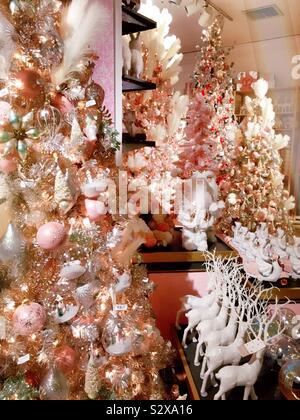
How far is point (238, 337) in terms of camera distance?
164 cm

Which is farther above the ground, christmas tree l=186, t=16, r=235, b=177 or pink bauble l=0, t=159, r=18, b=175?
christmas tree l=186, t=16, r=235, b=177

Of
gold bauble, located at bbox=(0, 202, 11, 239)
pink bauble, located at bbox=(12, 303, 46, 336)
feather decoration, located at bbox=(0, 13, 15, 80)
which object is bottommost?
pink bauble, located at bbox=(12, 303, 46, 336)

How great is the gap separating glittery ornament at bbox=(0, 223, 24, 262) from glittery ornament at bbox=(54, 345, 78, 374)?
0.39 meters

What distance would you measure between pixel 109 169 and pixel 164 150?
2468 mm

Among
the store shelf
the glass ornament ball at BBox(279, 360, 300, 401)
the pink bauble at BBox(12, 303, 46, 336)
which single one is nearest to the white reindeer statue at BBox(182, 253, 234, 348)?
the glass ornament ball at BBox(279, 360, 300, 401)

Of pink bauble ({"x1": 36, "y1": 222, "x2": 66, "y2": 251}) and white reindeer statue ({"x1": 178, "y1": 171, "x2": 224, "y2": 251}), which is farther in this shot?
white reindeer statue ({"x1": 178, "y1": 171, "x2": 224, "y2": 251})

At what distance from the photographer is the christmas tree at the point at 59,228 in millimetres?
1207

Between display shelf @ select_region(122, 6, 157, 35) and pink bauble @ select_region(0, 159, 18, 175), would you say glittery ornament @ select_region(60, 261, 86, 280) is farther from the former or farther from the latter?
display shelf @ select_region(122, 6, 157, 35)

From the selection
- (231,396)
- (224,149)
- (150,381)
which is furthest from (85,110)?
(224,149)

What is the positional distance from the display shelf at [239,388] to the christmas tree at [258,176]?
2.67 meters

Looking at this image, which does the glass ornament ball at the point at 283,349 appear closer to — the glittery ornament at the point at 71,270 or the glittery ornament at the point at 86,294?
the glittery ornament at the point at 86,294

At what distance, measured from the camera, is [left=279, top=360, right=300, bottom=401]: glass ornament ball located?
1468 millimetres

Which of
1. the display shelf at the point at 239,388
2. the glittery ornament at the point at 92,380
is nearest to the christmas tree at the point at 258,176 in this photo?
the display shelf at the point at 239,388

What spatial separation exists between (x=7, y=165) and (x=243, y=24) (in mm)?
4142
